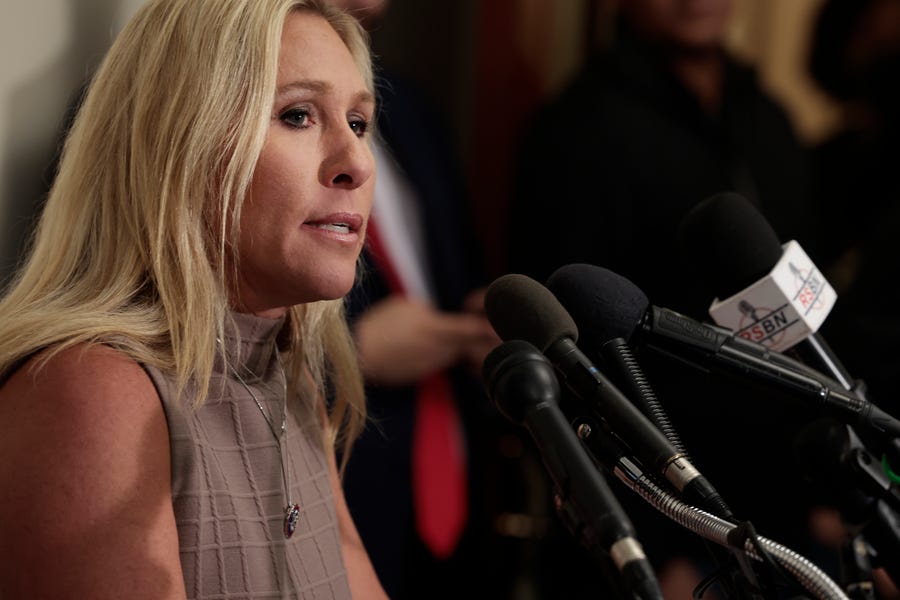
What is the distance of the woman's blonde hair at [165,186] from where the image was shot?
1.17 m

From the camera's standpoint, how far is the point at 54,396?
1.05 meters

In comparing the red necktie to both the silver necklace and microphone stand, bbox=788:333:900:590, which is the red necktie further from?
microphone stand, bbox=788:333:900:590

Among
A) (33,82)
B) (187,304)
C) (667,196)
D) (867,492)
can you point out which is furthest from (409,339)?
(867,492)

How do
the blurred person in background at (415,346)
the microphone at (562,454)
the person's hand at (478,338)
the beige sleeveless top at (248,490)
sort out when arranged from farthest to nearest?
the person's hand at (478,338) → the blurred person in background at (415,346) → the beige sleeveless top at (248,490) → the microphone at (562,454)

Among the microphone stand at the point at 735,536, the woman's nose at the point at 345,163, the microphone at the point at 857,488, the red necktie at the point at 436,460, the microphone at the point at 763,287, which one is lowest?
the red necktie at the point at 436,460

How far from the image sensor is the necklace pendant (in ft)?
3.99

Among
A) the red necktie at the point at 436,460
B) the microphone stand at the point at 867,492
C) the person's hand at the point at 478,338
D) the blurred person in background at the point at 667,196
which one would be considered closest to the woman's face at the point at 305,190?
the microphone stand at the point at 867,492

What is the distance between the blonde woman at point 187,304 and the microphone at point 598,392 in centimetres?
33

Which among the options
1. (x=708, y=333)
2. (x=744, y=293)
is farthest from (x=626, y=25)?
(x=708, y=333)

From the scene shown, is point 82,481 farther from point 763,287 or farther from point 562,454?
point 763,287

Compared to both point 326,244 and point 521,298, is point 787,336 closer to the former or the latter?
point 521,298

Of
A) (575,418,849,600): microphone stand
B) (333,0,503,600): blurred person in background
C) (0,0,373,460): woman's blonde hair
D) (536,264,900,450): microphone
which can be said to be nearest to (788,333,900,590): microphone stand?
(536,264,900,450): microphone

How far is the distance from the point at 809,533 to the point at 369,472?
3.25ft

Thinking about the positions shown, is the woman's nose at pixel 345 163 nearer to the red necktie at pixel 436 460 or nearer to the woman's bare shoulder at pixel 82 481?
the woman's bare shoulder at pixel 82 481
